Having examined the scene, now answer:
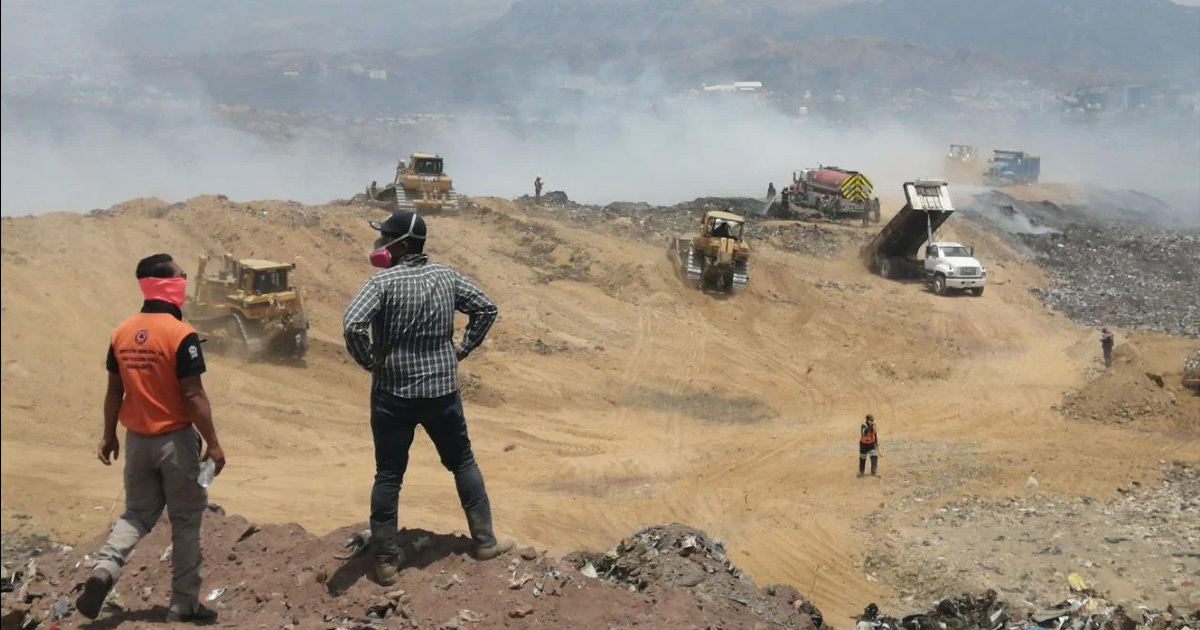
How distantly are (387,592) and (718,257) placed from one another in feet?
63.8

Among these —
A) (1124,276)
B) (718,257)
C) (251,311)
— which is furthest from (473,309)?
(1124,276)

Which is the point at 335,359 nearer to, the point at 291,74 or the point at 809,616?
the point at 809,616

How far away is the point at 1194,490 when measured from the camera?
44.1 feet

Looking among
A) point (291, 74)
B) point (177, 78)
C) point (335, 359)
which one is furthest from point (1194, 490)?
point (291, 74)

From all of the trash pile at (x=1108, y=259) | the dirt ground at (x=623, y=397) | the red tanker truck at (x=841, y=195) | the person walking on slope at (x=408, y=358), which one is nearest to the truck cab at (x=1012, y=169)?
the trash pile at (x=1108, y=259)

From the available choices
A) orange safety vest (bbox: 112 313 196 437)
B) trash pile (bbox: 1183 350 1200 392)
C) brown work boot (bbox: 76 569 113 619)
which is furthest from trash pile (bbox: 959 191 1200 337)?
brown work boot (bbox: 76 569 113 619)

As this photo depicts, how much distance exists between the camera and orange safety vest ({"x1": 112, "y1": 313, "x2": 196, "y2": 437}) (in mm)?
5324

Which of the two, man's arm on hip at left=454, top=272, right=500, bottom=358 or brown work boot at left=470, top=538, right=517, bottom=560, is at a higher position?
man's arm on hip at left=454, top=272, right=500, bottom=358

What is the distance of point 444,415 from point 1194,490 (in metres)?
11.2

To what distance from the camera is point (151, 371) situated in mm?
5332

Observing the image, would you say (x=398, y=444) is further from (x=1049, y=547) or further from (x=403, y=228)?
(x=1049, y=547)

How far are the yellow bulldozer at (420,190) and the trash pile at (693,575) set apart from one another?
24.0 metres

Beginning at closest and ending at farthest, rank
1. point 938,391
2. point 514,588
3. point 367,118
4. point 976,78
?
point 514,588
point 938,391
point 367,118
point 976,78

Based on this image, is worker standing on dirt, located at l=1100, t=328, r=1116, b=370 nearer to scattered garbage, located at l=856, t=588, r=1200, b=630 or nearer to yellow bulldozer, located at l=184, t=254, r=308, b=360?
scattered garbage, located at l=856, t=588, r=1200, b=630
